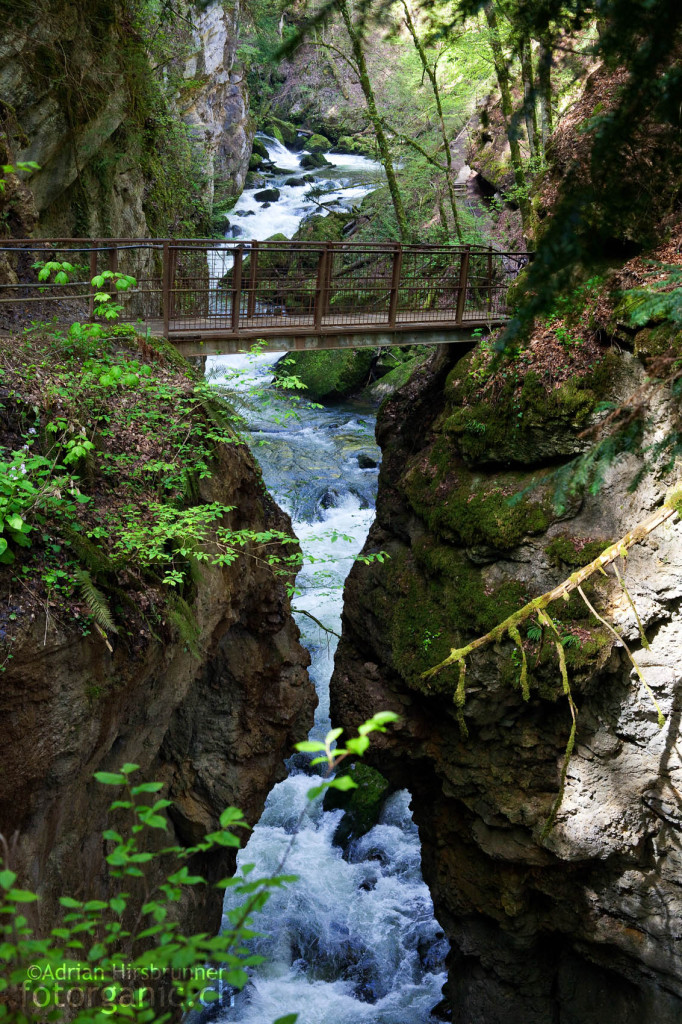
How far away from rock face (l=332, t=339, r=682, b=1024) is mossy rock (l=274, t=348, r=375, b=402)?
32.0 feet

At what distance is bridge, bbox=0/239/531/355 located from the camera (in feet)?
26.4

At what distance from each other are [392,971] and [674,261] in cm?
932

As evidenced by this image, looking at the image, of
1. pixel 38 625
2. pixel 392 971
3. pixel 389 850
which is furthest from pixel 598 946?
pixel 38 625

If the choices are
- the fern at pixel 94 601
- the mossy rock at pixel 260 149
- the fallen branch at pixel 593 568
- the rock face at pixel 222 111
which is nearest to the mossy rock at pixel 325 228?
the rock face at pixel 222 111

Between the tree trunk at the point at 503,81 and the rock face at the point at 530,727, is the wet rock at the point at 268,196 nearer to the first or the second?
the tree trunk at the point at 503,81

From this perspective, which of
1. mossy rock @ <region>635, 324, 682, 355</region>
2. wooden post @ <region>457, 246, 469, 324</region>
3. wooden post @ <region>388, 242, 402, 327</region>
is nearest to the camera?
mossy rock @ <region>635, 324, 682, 355</region>

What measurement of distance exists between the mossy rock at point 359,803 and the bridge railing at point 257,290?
6741 millimetres

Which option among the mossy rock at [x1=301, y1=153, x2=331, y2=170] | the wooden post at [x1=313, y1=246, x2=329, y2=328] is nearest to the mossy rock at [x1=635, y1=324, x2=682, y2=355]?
the wooden post at [x1=313, y1=246, x2=329, y2=328]

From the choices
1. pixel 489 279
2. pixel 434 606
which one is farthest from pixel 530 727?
pixel 489 279

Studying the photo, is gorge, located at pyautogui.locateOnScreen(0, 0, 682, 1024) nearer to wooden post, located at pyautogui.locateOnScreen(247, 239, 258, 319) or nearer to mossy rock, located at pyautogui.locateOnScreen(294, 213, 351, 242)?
wooden post, located at pyautogui.locateOnScreen(247, 239, 258, 319)

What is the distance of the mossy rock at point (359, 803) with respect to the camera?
11.6m

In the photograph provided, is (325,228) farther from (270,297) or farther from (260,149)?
(270,297)

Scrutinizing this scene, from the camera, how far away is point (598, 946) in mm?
7848

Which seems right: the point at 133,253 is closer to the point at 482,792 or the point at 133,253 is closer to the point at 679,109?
the point at 482,792
